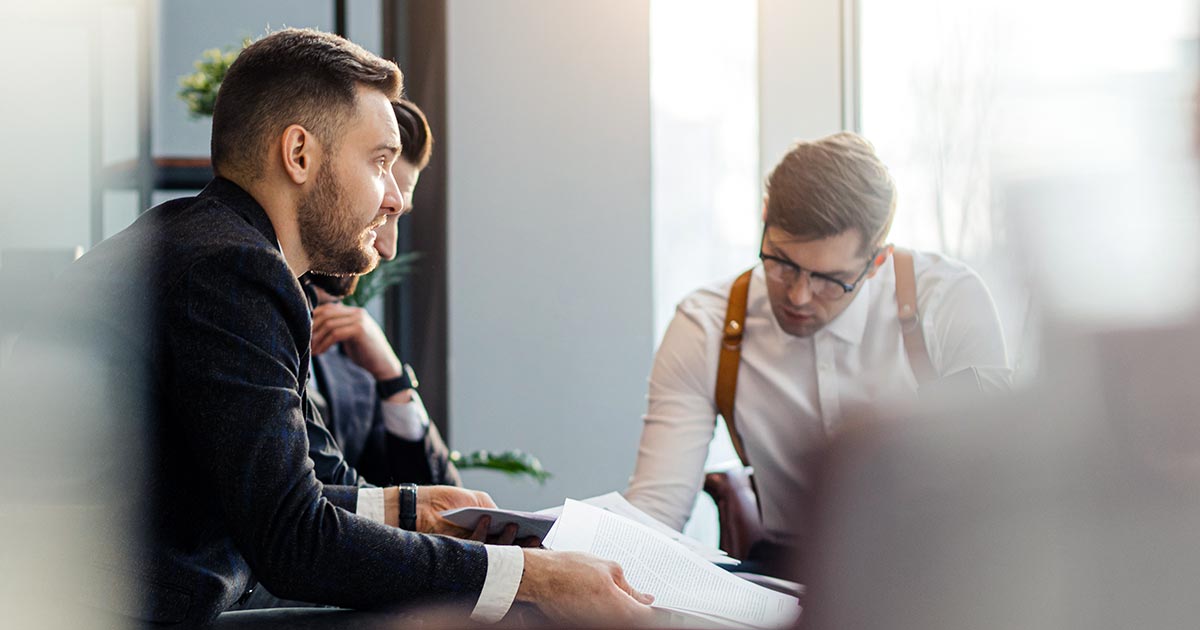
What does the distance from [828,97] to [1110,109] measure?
3.46 meters

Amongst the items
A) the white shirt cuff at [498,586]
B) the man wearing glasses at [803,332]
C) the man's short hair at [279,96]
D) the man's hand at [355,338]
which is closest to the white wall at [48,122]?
the man's hand at [355,338]

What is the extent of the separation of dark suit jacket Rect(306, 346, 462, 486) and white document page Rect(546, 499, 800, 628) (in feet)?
3.69

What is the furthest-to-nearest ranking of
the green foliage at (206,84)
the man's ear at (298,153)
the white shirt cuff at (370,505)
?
1. the green foliage at (206,84)
2. the white shirt cuff at (370,505)
3. the man's ear at (298,153)

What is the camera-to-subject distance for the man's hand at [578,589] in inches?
45.8

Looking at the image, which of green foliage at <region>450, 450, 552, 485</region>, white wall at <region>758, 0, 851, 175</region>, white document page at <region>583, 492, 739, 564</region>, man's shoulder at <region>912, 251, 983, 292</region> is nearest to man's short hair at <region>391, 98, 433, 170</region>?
white document page at <region>583, 492, 739, 564</region>

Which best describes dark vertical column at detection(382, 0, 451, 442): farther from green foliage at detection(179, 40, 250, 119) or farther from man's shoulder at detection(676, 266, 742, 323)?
man's shoulder at detection(676, 266, 742, 323)

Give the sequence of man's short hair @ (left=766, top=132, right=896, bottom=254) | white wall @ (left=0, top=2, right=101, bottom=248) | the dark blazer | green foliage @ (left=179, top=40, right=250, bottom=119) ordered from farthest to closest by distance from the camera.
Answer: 1. green foliage @ (left=179, top=40, right=250, bottom=119)
2. white wall @ (left=0, top=2, right=101, bottom=248)
3. man's short hair @ (left=766, top=132, right=896, bottom=254)
4. the dark blazer

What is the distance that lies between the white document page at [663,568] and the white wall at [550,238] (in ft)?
7.96

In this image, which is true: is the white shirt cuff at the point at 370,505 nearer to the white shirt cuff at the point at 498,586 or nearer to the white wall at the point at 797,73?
the white shirt cuff at the point at 498,586

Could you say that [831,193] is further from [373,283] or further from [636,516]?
[373,283]

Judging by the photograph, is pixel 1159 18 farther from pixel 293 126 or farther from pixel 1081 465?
pixel 293 126

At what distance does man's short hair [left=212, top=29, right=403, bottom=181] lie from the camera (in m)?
1.42

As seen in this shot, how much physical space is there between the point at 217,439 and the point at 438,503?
523 millimetres

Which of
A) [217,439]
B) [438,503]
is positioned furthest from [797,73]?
[217,439]
